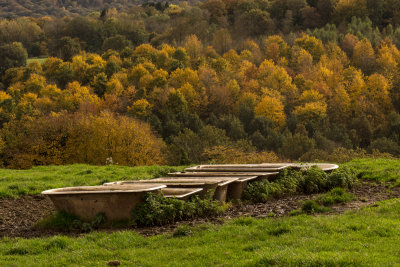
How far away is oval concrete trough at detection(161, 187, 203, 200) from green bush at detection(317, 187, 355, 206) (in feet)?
11.4

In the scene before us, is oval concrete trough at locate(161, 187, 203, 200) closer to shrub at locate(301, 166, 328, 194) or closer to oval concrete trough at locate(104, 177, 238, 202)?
oval concrete trough at locate(104, 177, 238, 202)

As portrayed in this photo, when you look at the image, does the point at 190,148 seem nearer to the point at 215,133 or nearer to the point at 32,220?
the point at 215,133

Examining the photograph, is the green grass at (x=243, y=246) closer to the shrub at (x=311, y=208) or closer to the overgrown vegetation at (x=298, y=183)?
the shrub at (x=311, y=208)

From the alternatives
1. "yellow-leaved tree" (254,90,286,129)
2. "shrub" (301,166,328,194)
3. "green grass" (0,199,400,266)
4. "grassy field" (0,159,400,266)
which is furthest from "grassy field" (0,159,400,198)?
"yellow-leaved tree" (254,90,286,129)

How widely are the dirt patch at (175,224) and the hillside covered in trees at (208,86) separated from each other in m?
25.2

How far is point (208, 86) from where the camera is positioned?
108 metres

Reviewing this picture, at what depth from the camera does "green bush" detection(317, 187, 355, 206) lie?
12570mm

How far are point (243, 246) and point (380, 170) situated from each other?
39.4 feet

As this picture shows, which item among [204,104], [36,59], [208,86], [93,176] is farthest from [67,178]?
[36,59]

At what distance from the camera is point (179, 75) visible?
111m

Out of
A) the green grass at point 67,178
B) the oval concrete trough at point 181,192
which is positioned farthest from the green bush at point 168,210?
the green grass at point 67,178

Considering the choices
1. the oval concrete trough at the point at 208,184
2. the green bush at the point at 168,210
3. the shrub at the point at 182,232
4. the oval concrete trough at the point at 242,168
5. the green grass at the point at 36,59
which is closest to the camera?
the shrub at the point at 182,232

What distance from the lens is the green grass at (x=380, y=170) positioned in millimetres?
16878

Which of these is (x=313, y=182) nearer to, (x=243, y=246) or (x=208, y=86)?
(x=243, y=246)
